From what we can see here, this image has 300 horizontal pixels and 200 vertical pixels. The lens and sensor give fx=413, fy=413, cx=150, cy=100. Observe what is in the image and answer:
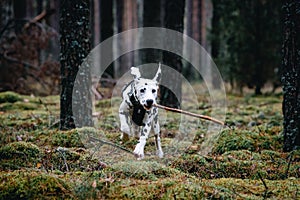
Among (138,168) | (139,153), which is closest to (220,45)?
(139,153)

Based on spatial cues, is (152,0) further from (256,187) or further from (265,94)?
(256,187)

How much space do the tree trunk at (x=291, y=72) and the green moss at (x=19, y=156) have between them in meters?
3.63

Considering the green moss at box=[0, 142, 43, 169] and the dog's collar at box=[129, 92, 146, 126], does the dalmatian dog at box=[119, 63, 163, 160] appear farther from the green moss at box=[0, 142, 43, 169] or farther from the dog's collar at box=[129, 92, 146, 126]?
the green moss at box=[0, 142, 43, 169]

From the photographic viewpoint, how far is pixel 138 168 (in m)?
4.56

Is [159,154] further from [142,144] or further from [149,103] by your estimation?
[149,103]

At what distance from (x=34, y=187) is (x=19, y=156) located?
1425 mm

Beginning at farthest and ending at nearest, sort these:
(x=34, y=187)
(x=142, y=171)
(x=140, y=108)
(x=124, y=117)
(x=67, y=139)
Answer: (x=67, y=139), (x=124, y=117), (x=140, y=108), (x=142, y=171), (x=34, y=187)

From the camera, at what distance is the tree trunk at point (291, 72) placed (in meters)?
6.07

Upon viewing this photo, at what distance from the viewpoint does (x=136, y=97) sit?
19.0 ft

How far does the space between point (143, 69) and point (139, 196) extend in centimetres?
1054

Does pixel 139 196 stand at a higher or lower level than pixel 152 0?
lower

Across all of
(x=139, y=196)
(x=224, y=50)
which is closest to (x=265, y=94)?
(x=224, y=50)

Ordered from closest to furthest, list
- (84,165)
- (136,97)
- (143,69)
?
(84,165) < (136,97) < (143,69)

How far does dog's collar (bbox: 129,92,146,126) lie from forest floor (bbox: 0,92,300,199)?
0.55 metres
